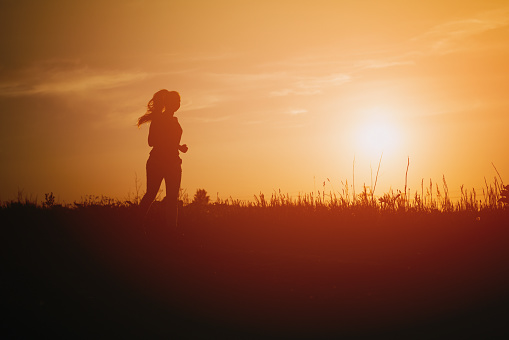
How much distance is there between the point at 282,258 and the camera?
Answer: 25.4 feet

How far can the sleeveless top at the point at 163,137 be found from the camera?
908cm

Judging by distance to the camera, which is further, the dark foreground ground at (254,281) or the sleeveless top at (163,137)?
the sleeveless top at (163,137)

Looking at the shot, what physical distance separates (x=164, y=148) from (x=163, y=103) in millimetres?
798

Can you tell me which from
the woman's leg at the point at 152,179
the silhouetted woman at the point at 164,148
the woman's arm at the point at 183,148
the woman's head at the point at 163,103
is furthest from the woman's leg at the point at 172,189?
the woman's head at the point at 163,103

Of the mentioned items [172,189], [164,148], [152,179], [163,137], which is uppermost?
[163,137]

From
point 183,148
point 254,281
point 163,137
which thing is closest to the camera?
point 254,281

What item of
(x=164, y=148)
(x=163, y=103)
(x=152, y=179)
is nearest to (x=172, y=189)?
(x=152, y=179)

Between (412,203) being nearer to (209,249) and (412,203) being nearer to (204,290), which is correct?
(209,249)

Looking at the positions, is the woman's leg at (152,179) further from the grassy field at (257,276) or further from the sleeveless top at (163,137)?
the grassy field at (257,276)

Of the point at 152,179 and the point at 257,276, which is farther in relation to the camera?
the point at 152,179

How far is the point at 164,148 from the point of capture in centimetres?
909

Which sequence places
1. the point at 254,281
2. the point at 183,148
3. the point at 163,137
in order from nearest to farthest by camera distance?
the point at 254,281
the point at 163,137
the point at 183,148

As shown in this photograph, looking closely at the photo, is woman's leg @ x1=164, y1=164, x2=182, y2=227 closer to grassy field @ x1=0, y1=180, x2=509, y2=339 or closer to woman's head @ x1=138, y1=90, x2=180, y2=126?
grassy field @ x1=0, y1=180, x2=509, y2=339

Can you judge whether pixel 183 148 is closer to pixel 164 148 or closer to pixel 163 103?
pixel 164 148
